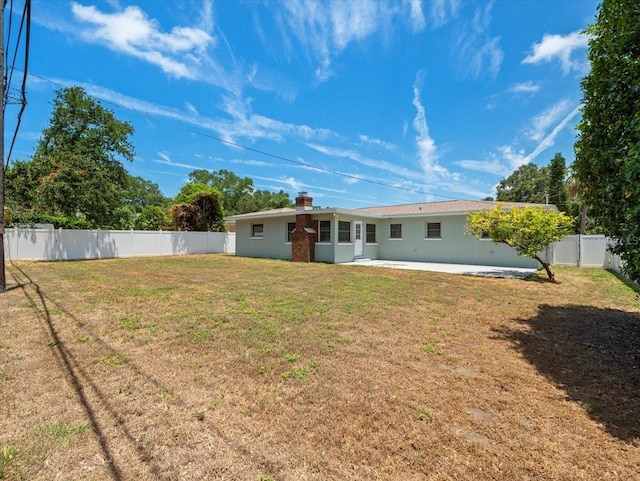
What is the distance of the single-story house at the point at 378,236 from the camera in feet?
48.5

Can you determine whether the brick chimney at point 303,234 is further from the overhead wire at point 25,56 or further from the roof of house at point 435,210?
the overhead wire at point 25,56

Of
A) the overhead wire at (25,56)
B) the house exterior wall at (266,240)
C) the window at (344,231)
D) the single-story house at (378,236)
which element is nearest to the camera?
the overhead wire at (25,56)

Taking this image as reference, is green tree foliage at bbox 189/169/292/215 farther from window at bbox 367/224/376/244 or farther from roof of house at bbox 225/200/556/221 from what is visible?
window at bbox 367/224/376/244

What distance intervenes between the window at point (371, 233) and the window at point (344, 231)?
2018 millimetres

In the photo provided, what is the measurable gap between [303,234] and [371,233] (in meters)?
4.37

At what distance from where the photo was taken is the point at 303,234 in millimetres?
15742

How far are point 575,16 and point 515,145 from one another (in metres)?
17.4

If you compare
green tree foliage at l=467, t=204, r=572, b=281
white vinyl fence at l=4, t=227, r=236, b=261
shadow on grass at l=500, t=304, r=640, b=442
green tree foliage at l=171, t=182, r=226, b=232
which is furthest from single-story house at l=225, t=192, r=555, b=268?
shadow on grass at l=500, t=304, r=640, b=442

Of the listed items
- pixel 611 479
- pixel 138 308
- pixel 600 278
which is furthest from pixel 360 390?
pixel 600 278

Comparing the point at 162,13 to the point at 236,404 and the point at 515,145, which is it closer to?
the point at 236,404

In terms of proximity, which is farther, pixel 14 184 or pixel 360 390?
pixel 14 184

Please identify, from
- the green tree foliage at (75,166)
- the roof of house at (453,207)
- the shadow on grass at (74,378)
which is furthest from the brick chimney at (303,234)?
the green tree foliage at (75,166)

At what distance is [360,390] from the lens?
125 inches

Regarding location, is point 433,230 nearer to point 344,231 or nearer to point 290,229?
point 344,231
